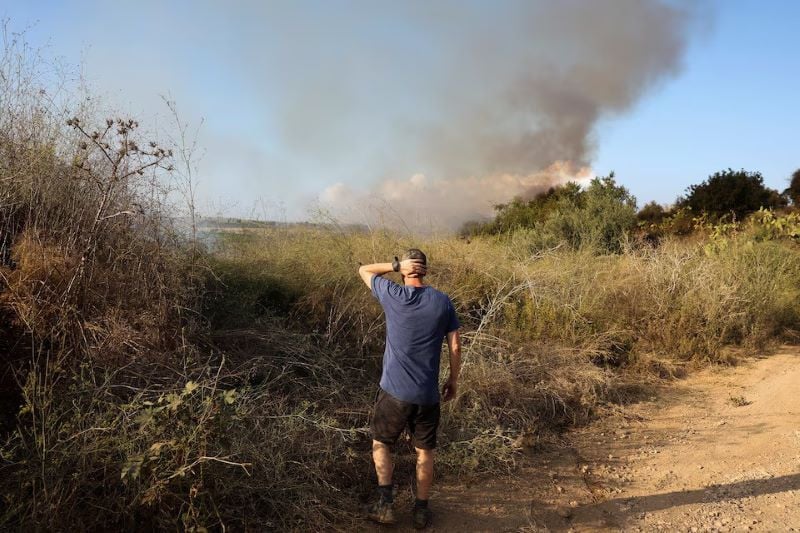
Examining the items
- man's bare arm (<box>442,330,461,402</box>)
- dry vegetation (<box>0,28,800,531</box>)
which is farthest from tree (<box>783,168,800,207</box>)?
man's bare arm (<box>442,330,461,402</box>)

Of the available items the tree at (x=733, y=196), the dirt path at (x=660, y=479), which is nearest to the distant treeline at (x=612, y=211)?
the tree at (x=733, y=196)

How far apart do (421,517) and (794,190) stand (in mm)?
23473

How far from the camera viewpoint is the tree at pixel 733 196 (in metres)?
18.8

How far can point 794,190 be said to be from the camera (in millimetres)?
21047

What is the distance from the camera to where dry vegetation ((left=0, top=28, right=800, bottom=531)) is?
9.83 ft

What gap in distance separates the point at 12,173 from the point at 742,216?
20407mm

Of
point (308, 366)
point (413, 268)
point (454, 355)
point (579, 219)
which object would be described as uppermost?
point (579, 219)

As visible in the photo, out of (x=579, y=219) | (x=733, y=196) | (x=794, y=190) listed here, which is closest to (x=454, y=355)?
(x=579, y=219)

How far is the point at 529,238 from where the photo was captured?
11.8 meters

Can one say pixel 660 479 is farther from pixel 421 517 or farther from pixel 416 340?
pixel 416 340

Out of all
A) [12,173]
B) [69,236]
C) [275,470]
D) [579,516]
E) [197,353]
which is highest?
[12,173]

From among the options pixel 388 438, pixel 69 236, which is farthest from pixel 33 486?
pixel 69 236

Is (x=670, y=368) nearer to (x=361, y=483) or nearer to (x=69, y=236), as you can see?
(x=361, y=483)

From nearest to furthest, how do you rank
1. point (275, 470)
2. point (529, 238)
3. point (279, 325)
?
point (275, 470) < point (279, 325) < point (529, 238)
